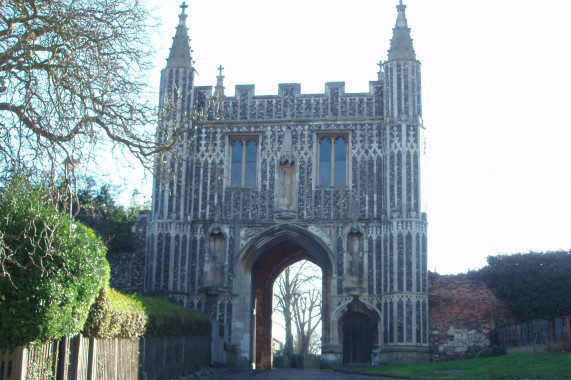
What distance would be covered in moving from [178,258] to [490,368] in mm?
11608

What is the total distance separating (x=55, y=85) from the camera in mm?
11180

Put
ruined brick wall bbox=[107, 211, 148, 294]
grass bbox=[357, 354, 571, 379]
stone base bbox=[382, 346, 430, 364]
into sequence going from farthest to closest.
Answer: ruined brick wall bbox=[107, 211, 148, 294]
stone base bbox=[382, 346, 430, 364]
grass bbox=[357, 354, 571, 379]

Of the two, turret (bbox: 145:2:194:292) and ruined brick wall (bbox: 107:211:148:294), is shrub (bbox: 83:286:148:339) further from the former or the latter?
ruined brick wall (bbox: 107:211:148:294)

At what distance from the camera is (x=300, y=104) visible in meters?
26.9

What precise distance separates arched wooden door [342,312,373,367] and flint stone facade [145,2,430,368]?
36 millimetres

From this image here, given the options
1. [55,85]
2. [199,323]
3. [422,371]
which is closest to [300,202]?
[199,323]

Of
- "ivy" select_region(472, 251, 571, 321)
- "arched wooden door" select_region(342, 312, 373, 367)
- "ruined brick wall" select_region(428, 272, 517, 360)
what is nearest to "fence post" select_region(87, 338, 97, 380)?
"arched wooden door" select_region(342, 312, 373, 367)

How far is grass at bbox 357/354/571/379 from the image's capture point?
15711 mm

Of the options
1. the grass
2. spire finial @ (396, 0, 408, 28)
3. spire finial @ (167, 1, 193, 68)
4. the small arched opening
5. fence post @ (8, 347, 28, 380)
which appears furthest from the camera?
spire finial @ (167, 1, 193, 68)

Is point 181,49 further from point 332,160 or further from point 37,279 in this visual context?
point 37,279

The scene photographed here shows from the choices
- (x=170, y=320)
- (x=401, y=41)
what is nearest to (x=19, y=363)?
(x=170, y=320)

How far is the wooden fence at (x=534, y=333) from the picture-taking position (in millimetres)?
19719

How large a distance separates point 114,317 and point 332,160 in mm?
12747

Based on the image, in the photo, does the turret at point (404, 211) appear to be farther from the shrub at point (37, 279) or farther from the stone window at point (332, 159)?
the shrub at point (37, 279)
